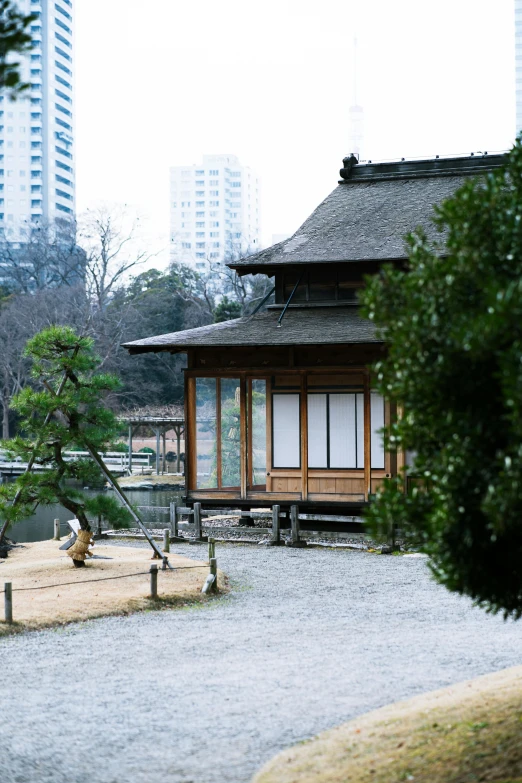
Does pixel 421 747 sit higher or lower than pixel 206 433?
lower

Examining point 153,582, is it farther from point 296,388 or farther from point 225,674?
point 296,388

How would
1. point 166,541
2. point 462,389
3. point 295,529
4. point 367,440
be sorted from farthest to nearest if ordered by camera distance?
point 367,440, point 295,529, point 166,541, point 462,389

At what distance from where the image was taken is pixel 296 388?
18.8 metres

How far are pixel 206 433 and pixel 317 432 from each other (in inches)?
89.8

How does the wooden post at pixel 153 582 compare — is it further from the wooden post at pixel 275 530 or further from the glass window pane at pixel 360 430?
the glass window pane at pixel 360 430

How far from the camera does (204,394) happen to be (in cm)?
1911

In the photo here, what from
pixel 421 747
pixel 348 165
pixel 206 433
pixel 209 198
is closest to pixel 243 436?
pixel 206 433

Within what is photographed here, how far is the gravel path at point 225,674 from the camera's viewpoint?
21.1ft

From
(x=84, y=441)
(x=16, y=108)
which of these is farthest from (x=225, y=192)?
(x=84, y=441)

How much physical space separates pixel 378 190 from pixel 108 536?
10416mm

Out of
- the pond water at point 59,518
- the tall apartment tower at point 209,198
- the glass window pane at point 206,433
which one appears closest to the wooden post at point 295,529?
the glass window pane at point 206,433

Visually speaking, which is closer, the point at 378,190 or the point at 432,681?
the point at 432,681

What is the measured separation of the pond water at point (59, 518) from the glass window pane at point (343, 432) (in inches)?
155

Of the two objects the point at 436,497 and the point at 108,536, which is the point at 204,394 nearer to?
the point at 108,536
